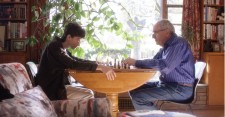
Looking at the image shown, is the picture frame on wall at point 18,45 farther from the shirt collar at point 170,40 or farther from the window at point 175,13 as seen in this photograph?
the shirt collar at point 170,40

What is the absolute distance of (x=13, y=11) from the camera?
15.6 ft

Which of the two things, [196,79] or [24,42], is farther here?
[24,42]

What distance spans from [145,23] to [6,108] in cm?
377

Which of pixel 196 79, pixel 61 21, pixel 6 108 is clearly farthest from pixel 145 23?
pixel 6 108

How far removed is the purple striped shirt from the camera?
9.88ft

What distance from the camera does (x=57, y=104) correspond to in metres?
2.23

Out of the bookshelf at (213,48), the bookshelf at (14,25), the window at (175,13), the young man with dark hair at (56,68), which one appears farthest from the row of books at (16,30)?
the bookshelf at (213,48)

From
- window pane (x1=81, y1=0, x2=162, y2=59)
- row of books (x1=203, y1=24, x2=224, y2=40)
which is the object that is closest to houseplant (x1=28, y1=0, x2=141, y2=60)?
A: window pane (x1=81, y1=0, x2=162, y2=59)

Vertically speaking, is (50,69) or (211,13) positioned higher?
(211,13)

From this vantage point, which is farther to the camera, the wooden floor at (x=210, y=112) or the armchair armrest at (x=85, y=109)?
the wooden floor at (x=210, y=112)

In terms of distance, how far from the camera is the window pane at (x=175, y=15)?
5.09 metres

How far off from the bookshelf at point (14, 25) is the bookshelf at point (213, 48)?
8.28ft

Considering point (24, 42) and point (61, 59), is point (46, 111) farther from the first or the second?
point (24, 42)

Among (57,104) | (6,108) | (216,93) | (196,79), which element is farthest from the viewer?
(216,93)
